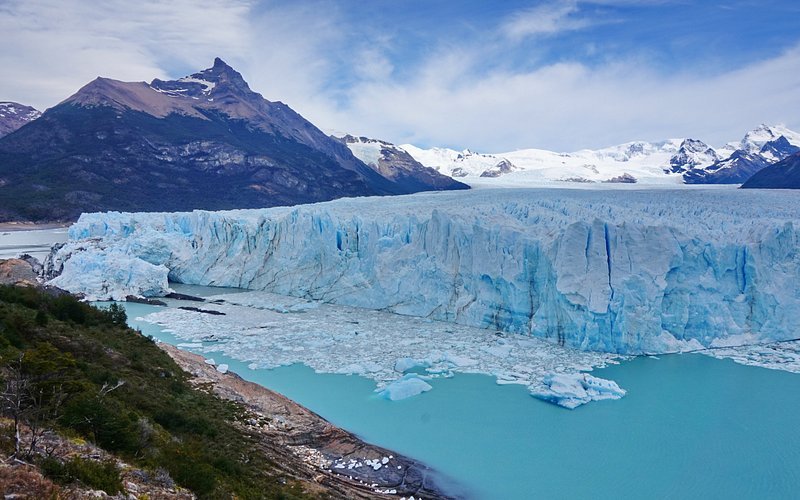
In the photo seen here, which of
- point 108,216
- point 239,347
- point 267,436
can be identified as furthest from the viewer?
point 108,216

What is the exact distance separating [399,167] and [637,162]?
4635cm

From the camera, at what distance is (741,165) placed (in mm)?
71562

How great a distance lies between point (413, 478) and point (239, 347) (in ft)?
22.1

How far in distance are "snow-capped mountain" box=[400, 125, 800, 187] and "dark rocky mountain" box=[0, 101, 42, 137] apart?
77.5 meters

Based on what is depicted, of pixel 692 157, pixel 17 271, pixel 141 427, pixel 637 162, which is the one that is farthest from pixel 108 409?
pixel 637 162

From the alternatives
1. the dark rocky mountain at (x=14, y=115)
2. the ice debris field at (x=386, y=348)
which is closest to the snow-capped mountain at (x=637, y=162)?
the ice debris field at (x=386, y=348)

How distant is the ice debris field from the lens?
9547 millimetres

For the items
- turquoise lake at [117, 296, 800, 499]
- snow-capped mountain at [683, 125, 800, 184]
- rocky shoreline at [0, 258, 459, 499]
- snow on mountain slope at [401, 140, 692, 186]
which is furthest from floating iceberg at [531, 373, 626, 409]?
snow on mountain slope at [401, 140, 692, 186]

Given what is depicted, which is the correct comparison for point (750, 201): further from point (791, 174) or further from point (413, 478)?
point (791, 174)

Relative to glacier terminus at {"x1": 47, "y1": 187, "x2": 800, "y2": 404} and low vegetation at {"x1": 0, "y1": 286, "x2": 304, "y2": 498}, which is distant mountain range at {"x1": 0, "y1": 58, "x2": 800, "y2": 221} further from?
low vegetation at {"x1": 0, "y1": 286, "x2": 304, "y2": 498}

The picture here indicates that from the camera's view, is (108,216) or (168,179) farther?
(168,179)

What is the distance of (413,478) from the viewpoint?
653 cm

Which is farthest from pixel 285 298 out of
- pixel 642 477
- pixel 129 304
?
pixel 642 477

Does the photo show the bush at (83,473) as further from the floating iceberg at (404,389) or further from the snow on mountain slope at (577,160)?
the snow on mountain slope at (577,160)
